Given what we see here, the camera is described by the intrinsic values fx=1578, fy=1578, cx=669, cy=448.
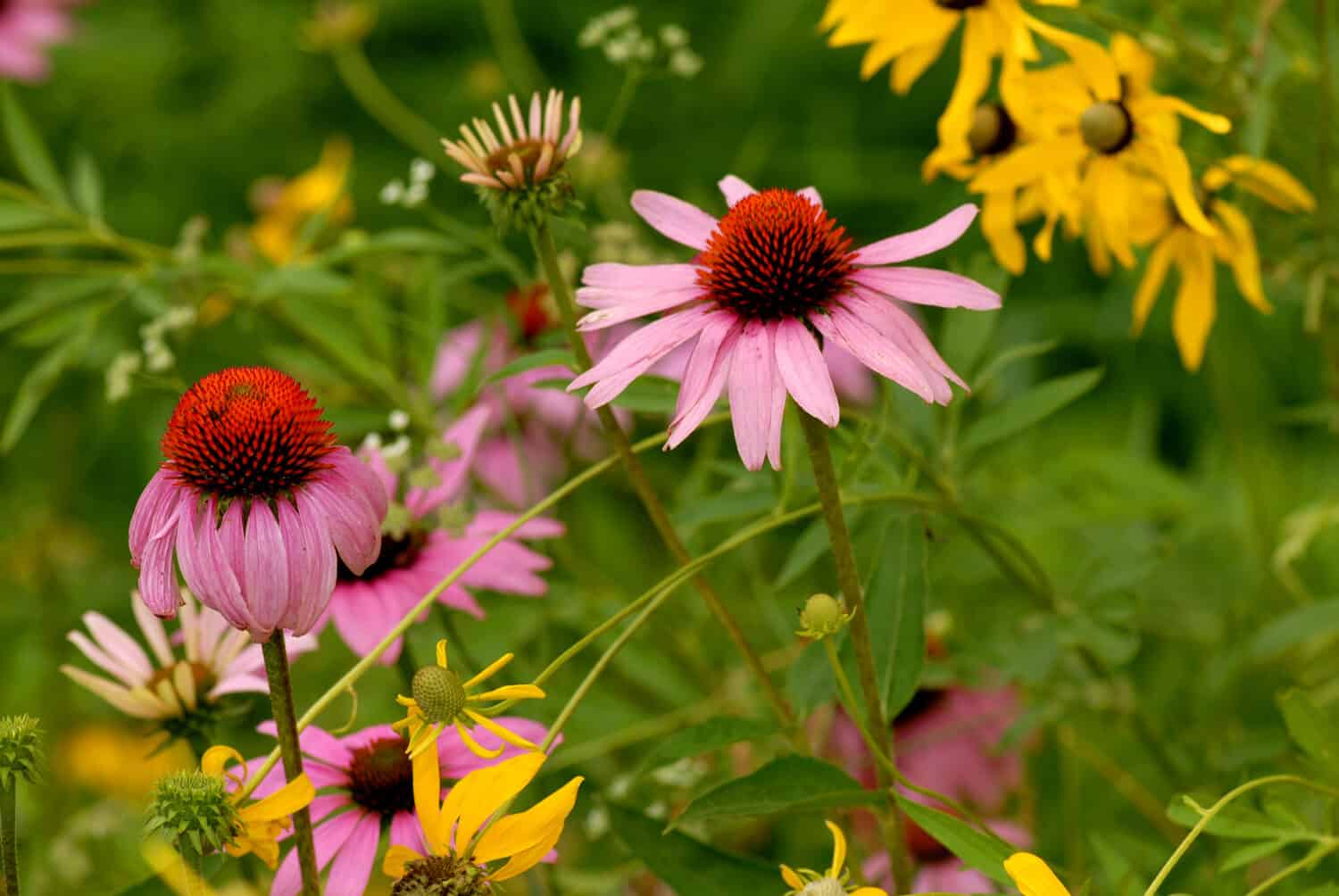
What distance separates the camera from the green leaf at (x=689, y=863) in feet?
2.21

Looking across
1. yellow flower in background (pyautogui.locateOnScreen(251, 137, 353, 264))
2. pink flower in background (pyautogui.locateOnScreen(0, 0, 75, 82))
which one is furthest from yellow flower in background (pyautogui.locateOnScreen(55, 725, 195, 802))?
pink flower in background (pyautogui.locateOnScreen(0, 0, 75, 82))

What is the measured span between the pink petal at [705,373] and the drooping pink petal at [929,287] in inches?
2.4

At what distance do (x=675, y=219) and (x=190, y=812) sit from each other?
33cm

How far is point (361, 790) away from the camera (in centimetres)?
69

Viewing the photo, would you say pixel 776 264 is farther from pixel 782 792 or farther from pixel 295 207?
pixel 295 207

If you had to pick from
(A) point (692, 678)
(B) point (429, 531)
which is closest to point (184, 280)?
(B) point (429, 531)

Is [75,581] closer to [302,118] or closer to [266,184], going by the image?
[266,184]

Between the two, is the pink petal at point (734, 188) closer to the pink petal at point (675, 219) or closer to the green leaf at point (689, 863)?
the pink petal at point (675, 219)

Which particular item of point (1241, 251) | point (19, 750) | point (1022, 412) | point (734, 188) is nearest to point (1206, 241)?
point (1241, 251)

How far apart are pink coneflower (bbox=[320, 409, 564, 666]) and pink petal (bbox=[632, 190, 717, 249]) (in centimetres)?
18

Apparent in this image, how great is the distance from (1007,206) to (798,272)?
1.05 feet

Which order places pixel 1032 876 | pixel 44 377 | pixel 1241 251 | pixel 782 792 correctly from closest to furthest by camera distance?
pixel 1032 876 → pixel 782 792 → pixel 1241 251 → pixel 44 377

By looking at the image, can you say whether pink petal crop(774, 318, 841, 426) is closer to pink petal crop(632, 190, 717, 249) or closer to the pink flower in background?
pink petal crop(632, 190, 717, 249)

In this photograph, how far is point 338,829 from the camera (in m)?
0.68
